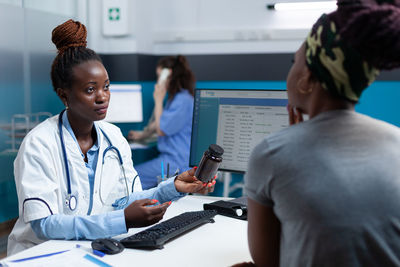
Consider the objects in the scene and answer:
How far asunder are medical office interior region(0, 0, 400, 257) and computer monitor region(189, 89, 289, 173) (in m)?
1.77

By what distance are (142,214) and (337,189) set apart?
65 cm

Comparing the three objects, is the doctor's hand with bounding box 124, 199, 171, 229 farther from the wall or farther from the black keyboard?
the wall

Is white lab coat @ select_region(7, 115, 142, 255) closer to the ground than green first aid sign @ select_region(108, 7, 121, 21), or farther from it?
closer to the ground

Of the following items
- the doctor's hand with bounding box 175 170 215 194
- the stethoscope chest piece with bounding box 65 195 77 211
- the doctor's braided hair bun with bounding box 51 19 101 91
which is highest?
the doctor's braided hair bun with bounding box 51 19 101 91

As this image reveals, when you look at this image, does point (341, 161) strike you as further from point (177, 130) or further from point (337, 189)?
point (177, 130)

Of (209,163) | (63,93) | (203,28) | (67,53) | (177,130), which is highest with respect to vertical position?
(203,28)

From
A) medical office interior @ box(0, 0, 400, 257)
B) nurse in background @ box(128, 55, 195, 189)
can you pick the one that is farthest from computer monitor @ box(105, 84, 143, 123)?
nurse in background @ box(128, 55, 195, 189)

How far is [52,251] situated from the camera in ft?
3.79

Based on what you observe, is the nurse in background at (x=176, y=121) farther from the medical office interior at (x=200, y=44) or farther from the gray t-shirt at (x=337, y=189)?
the gray t-shirt at (x=337, y=189)

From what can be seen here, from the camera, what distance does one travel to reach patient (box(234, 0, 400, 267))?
71 centimetres

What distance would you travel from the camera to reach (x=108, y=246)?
1.13 m

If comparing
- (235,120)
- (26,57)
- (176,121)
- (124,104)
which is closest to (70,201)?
(235,120)

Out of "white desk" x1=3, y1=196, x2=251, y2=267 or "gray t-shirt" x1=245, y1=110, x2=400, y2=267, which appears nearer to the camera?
"gray t-shirt" x1=245, y1=110, x2=400, y2=267

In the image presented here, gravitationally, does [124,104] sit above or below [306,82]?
below
